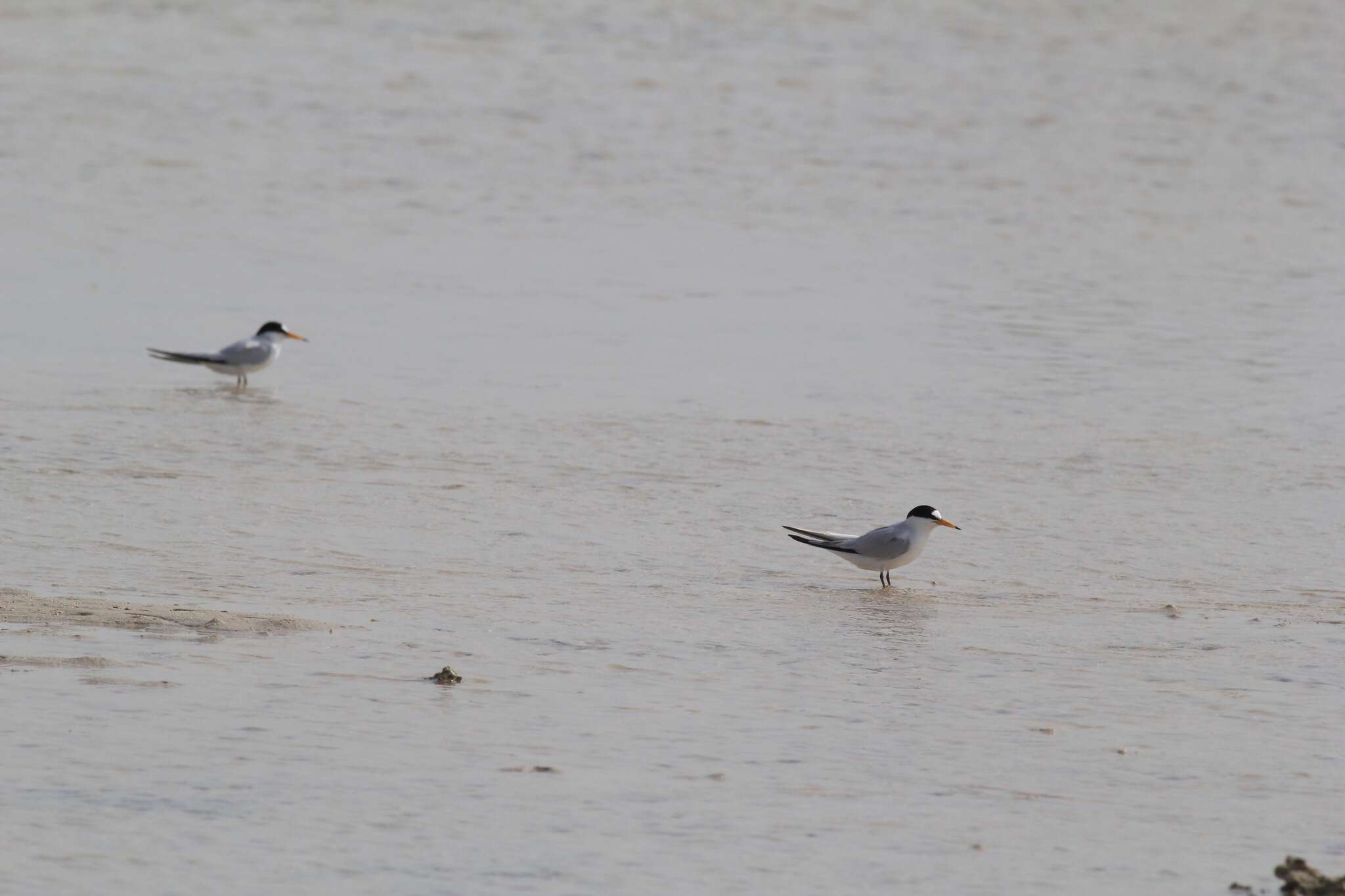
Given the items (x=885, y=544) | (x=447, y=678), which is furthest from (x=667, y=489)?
(x=447, y=678)

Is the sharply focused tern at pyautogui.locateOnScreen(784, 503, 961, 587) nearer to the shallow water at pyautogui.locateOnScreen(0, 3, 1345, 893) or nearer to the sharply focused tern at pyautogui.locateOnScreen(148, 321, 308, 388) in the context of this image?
the shallow water at pyautogui.locateOnScreen(0, 3, 1345, 893)

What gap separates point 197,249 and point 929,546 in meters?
8.90

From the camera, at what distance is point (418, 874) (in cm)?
543

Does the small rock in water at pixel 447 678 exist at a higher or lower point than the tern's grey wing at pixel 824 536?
lower

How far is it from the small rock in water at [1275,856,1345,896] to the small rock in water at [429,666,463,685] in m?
2.76

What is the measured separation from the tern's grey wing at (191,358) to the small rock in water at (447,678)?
635 cm

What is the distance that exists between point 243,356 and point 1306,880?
28.7ft

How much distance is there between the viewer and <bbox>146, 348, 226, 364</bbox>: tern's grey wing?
12969mm

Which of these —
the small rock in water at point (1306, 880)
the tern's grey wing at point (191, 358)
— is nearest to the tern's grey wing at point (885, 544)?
the small rock in water at point (1306, 880)

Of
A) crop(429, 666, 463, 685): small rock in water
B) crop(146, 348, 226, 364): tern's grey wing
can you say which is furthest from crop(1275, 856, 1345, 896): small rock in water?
crop(146, 348, 226, 364): tern's grey wing

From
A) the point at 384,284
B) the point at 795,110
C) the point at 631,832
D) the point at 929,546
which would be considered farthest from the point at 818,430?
the point at 795,110

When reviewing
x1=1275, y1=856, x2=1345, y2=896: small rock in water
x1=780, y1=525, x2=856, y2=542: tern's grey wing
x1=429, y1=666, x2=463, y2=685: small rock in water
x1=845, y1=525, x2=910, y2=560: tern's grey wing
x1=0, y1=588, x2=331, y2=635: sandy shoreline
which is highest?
x1=780, y1=525, x2=856, y2=542: tern's grey wing

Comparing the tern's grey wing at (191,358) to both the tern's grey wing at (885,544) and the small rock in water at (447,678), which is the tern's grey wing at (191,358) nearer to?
the tern's grey wing at (885,544)

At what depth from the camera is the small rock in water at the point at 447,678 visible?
7004 millimetres
